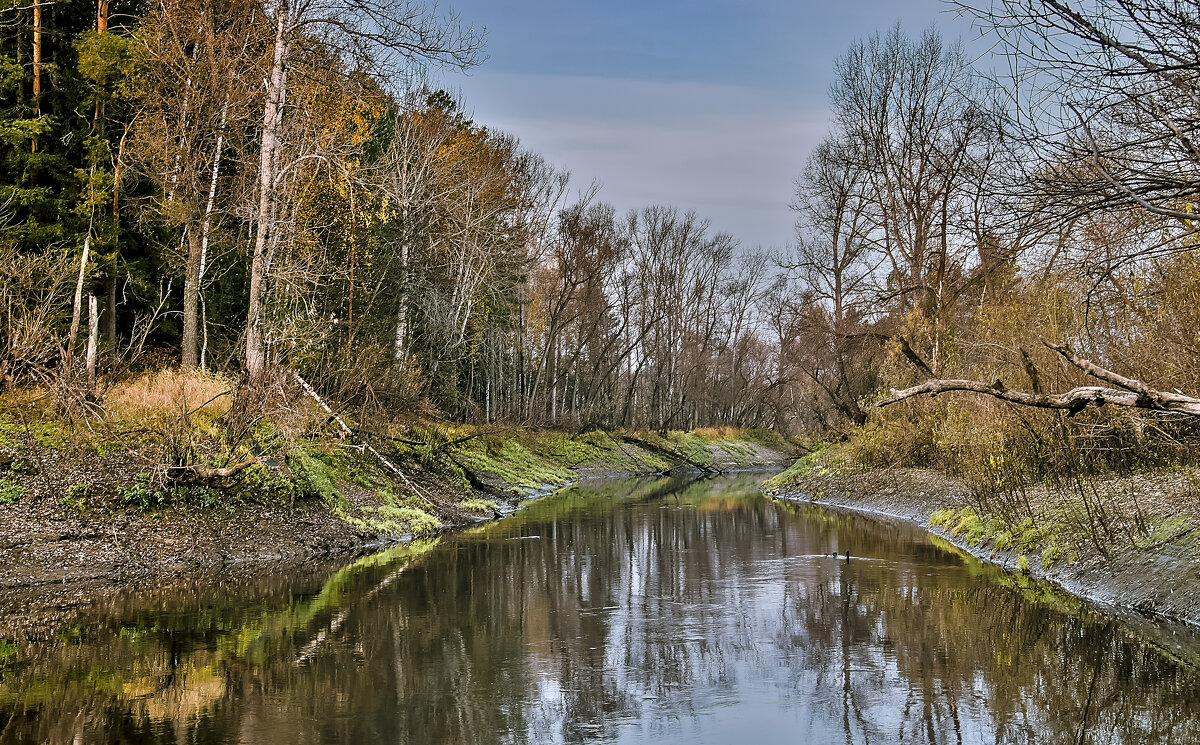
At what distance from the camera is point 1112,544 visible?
12367 mm

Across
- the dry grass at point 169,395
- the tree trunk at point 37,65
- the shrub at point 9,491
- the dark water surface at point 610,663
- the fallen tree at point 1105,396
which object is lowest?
the dark water surface at point 610,663

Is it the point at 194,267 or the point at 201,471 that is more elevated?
the point at 194,267

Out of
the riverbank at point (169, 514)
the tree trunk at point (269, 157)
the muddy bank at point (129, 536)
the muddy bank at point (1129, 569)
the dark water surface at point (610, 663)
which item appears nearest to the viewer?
the dark water surface at point (610, 663)

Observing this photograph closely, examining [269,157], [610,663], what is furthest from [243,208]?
[610,663]

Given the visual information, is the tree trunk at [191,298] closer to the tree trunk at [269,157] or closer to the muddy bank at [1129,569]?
the tree trunk at [269,157]

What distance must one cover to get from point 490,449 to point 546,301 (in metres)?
17.6

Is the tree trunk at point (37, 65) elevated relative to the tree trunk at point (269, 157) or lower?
elevated

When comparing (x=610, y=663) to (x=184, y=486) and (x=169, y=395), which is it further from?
(x=169, y=395)

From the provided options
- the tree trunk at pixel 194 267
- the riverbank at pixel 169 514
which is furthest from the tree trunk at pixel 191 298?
the riverbank at pixel 169 514

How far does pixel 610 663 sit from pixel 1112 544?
7.22m

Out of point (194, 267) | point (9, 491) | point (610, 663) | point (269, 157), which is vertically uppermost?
point (269, 157)

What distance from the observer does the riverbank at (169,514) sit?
12.5m

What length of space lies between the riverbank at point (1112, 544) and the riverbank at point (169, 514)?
10403 millimetres

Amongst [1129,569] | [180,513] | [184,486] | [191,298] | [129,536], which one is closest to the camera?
[1129,569]
